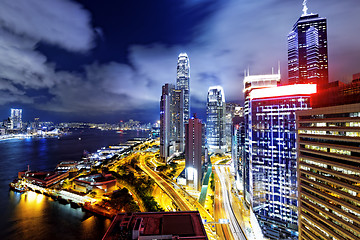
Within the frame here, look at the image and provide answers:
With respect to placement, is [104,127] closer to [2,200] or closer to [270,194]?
[2,200]

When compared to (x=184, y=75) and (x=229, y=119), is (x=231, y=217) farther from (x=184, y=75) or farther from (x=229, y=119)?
(x=184, y=75)

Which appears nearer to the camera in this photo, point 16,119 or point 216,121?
point 216,121

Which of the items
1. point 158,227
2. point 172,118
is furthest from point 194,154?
point 172,118

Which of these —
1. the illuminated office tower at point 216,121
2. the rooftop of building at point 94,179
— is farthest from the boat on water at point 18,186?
the illuminated office tower at point 216,121

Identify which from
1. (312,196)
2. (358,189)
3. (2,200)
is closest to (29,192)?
(2,200)

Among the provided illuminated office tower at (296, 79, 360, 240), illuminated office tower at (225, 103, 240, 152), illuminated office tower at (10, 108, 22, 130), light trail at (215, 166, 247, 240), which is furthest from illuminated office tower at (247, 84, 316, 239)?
illuminated office tower at (10, 108, 22, 130)

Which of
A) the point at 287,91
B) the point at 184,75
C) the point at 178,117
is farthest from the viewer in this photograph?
the point at 184,75
